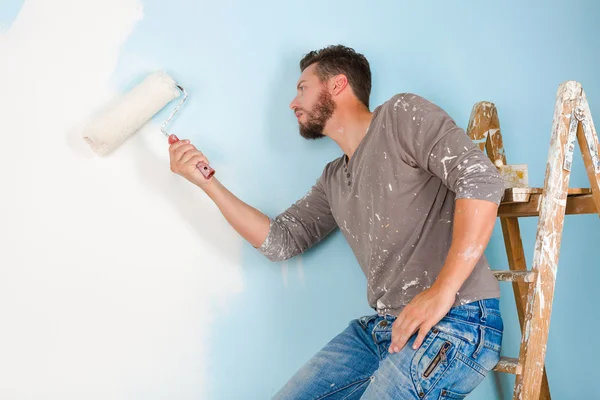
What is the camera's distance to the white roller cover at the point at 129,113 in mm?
1680

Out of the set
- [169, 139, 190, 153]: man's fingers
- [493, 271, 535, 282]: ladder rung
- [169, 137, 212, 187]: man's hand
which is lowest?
[493, 271, 535, 282]: ladder rung

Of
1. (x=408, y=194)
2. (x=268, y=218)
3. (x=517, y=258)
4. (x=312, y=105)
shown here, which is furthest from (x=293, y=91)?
(x=517, y=258)

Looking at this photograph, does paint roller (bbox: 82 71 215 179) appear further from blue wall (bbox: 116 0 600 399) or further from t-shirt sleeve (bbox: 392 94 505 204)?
t-shirt sleeve (bbox: 392 94 505 204)

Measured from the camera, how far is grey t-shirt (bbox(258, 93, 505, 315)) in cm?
145

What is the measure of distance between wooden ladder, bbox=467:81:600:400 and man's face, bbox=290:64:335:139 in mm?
535

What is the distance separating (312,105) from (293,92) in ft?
0.55

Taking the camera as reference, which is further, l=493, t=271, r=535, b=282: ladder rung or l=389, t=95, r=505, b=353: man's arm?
l=493, t=271, r=535, b=282: ladder rung

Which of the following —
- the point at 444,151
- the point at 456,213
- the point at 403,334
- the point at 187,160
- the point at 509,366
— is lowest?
the point at 509,366

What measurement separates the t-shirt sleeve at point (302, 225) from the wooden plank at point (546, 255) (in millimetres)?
581

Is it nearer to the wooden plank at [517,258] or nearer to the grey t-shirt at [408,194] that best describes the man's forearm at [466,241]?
the grey t-shirt at [408,194]

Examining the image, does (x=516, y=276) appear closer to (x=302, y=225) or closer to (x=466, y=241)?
(x=466, y=241)

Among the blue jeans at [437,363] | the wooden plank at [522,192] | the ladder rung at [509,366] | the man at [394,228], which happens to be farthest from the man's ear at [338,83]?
the ladder rung at [509,366]

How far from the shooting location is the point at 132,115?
1698mm

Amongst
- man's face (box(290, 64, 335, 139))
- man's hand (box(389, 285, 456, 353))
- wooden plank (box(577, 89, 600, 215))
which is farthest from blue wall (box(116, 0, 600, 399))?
man's hand (box(389, 285, 456, 353))
